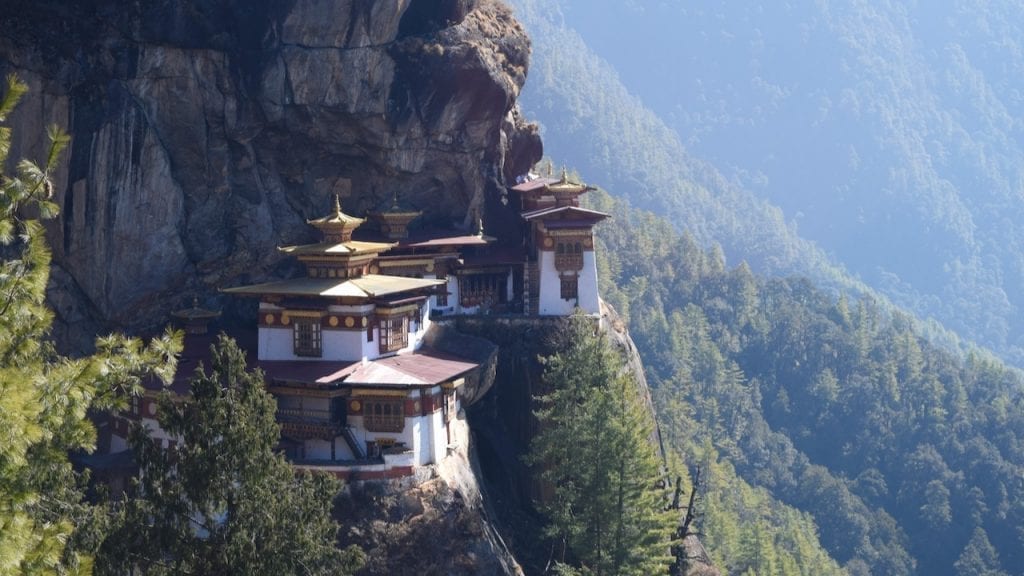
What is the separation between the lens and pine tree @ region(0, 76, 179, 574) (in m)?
15.7

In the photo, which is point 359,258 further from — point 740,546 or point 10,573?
point 740,546

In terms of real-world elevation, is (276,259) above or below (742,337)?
above

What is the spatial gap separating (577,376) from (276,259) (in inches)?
397

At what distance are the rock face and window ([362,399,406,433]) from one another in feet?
28.8

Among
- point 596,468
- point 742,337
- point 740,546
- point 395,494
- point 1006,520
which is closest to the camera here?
point 395,494

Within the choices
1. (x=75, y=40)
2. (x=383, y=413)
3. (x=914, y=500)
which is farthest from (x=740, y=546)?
(x=75, y=40)

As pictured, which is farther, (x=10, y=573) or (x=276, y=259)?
(x=276, y=259)

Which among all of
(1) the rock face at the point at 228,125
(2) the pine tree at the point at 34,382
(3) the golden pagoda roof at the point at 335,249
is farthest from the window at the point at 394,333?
(2) the pine tree at the point at 34,382

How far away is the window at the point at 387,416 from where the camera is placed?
108 feet

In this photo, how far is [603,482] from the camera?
1383 inches

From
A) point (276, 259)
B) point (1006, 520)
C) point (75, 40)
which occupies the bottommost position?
point (1006, 520)

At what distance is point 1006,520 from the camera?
311 ft

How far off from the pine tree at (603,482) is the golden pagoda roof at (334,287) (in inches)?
202

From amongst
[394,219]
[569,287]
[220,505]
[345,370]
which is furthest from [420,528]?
[394,219]
